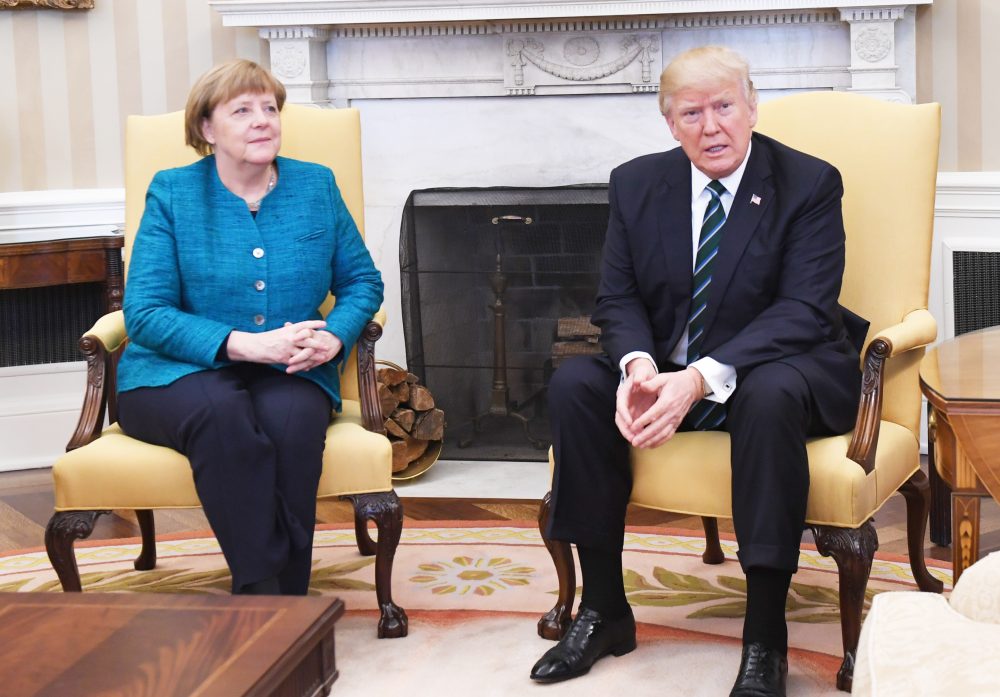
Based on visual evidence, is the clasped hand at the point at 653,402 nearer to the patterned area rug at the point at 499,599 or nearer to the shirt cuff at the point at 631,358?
the shirt cuff at the point at 631,358

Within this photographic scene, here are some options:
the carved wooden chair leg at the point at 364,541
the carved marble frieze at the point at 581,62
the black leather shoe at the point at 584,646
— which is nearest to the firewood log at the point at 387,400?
the carved wooden chair leg at the point at 364,541

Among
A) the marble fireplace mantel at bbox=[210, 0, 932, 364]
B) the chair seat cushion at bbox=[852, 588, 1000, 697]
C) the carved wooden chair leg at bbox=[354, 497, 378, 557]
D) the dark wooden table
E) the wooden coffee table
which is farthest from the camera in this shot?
the marble fireplace mantel at bbox=[210, 0, 932, 364]

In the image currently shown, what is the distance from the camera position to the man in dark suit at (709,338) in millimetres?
2254

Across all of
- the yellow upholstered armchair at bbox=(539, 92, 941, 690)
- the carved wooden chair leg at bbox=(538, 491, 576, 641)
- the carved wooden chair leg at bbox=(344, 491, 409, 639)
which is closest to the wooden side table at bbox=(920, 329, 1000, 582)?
the yellow upholstered armchair at bbox=(539, 92, 941, 690)

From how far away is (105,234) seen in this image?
4270mm

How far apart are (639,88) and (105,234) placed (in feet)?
6.02

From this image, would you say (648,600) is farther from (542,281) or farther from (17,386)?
(17,386)

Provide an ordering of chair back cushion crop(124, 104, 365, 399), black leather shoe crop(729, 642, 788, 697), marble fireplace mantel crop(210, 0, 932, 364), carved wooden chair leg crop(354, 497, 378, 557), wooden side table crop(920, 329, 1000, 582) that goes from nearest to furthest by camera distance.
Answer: wooden side table crop(920, 329, 1000, 582) → black leather shoe crop(729, 642, 788, 697) → chair back cushion crop(124, 104, 365, 399) → carved wooden chair leg crop(354, 497, 378, 557) → marble fireplace mantel crop(210, 0, 932, 364)

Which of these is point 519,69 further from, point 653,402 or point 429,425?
point 653,402

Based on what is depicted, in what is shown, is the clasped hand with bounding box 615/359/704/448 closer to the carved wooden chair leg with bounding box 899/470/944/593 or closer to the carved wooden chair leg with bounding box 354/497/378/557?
the carved wooden chair leg with bounding box 899/470/944/593

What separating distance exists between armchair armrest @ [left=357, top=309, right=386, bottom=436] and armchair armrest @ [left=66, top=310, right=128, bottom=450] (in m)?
0.54

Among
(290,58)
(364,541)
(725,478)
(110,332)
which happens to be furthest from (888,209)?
(290,58)

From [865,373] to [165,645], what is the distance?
4.54ft

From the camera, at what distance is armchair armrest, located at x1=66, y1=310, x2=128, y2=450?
8.63ft
